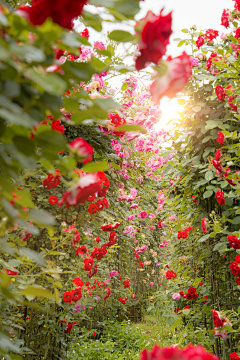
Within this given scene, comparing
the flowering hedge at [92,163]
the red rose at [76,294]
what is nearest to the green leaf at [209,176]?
the flowering hedge at [92,163]

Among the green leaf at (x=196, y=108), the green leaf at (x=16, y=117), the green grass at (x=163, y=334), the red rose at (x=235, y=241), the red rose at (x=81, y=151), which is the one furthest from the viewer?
the green grass at (x=163, y=334)

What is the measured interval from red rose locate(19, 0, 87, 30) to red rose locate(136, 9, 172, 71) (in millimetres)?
110

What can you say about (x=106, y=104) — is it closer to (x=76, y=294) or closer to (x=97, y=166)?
(x=97, y=166)

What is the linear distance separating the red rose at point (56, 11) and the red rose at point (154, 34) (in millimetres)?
110

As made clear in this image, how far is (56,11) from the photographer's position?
1.04 ft

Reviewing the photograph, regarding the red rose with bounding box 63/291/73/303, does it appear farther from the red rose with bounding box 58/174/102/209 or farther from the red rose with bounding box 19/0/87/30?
the red rose with bounding box 19/0/87/30

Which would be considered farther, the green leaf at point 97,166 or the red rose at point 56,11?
the green leaf at point 97,166

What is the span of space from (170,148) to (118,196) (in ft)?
2.45

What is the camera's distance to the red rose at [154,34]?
39 centimetres

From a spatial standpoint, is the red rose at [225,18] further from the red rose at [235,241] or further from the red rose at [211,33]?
the red rose at [235,241]

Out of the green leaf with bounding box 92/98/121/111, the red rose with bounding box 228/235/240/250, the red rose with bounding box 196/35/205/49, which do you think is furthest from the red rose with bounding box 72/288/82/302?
the red rose with bounding box 196/35/205/49

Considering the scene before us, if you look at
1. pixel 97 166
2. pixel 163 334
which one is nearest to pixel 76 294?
pixel 97 166

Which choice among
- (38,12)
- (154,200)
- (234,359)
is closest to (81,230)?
(234,359)

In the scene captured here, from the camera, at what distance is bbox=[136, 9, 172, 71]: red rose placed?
39cm
